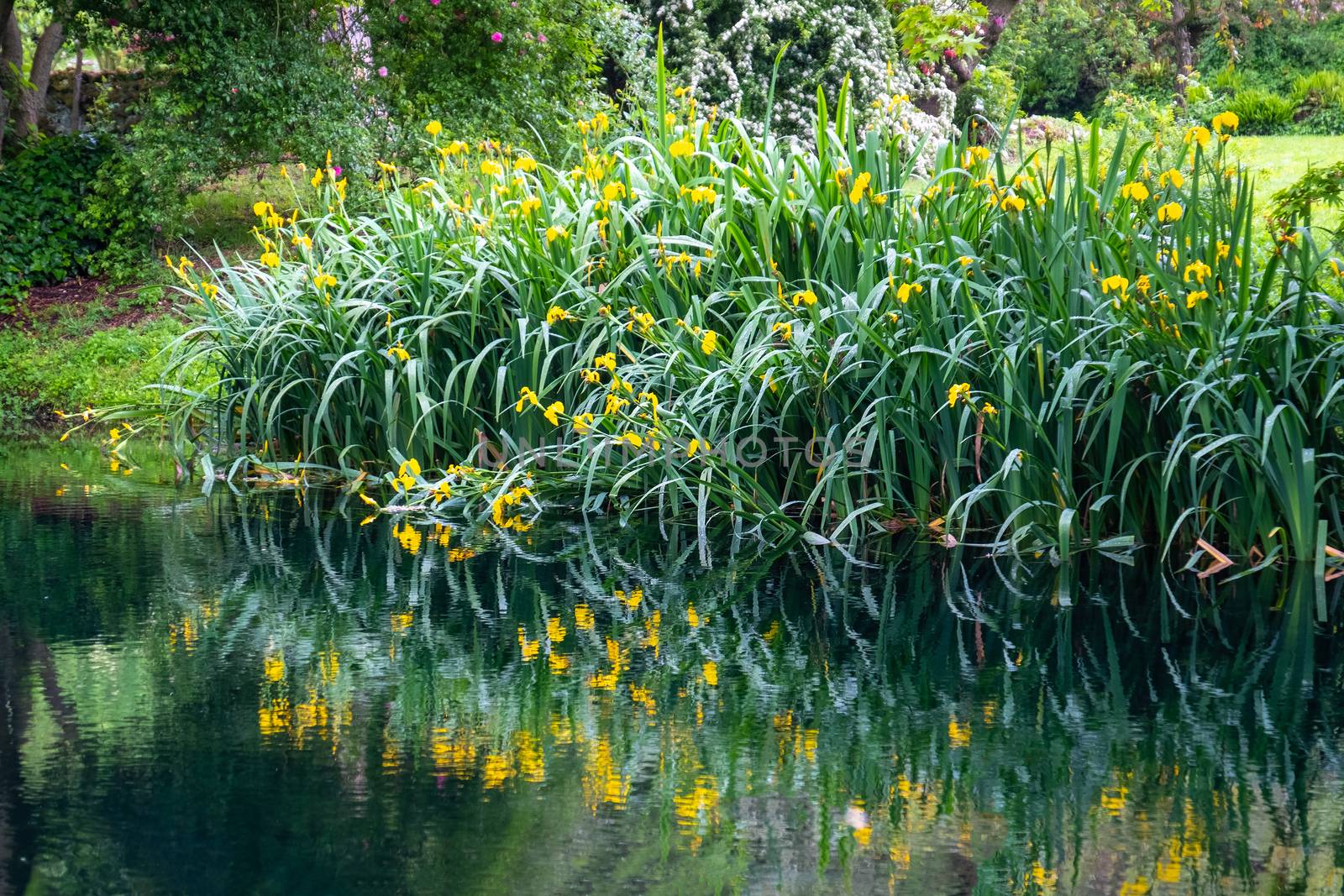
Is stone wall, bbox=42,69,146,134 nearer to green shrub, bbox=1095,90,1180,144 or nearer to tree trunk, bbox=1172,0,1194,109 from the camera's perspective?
green shrub, bbox=1095,90,1180,144

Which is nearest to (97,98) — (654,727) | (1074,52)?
(654,727)

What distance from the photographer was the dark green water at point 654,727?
2068 mm

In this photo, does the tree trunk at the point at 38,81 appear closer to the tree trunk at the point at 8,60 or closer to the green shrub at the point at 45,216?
the tree trunk at the point at 8,60


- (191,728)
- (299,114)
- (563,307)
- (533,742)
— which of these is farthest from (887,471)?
(299,114)

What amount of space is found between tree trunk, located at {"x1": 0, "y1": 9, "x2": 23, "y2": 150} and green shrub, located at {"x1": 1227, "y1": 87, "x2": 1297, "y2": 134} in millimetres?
18339

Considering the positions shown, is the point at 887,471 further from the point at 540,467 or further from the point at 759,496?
the point at 540,467

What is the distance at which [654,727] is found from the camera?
2689 millimetres

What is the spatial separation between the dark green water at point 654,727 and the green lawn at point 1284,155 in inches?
477

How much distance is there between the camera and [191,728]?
8.74 feet

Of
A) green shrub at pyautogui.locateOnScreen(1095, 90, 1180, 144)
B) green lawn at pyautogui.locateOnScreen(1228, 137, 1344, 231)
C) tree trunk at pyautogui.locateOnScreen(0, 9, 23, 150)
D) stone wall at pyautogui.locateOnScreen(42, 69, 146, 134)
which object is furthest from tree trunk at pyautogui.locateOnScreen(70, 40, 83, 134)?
green lawn at pyautogui.locateOnScreen(1228, 137, 1344, 231)

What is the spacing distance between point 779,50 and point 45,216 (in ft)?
24.1

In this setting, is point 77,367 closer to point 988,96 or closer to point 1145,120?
point 1145,120

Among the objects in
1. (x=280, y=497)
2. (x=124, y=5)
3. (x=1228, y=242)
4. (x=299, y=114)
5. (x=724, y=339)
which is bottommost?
(x=280, y=497)

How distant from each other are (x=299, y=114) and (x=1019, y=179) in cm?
792
